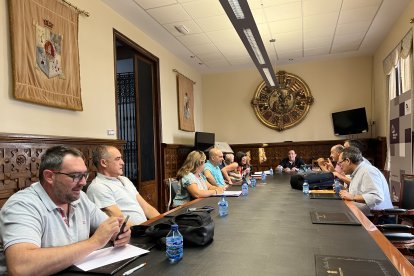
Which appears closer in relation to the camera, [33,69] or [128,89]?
[33,69]

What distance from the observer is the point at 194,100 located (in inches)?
313

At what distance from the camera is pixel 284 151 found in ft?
25.7

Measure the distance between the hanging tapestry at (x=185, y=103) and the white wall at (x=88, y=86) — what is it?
111cm

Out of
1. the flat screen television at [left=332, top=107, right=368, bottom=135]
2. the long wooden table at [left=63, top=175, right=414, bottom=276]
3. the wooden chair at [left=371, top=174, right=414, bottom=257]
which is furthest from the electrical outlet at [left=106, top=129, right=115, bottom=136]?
the flat screen television at [left=332, top=107, right=368, bottom=135]

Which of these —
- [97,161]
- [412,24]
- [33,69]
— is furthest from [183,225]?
[412,24]

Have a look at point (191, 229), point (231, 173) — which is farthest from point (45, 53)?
point (231, 173)

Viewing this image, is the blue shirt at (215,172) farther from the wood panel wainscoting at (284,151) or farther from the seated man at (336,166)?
the wood panel wainscoting at (284,151)

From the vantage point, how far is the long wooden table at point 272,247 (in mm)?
1237

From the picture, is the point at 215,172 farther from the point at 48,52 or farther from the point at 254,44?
the point at 48,52

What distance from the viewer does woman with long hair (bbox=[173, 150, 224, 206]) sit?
126 inches

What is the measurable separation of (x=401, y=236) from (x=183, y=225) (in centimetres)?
139

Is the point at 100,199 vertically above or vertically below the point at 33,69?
below

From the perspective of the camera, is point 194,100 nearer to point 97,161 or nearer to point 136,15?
point 136,15

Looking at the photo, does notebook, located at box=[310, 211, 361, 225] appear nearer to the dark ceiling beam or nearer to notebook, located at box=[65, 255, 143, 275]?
notebook, located at box=[65, 255, 143, 275]
